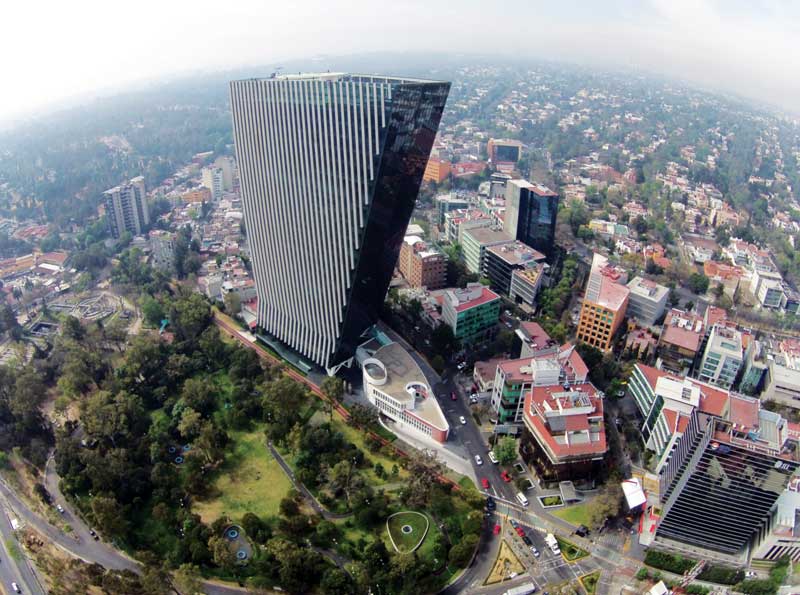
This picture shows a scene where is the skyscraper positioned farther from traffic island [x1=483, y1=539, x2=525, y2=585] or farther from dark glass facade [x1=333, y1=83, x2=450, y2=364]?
traffic island [x1=483, y1=539, x2=525, y2=585]

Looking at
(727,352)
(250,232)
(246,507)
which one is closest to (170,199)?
(250,232)

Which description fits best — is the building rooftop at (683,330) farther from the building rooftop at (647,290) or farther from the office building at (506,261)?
the office building at (506,261)

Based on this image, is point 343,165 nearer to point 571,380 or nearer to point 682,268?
point 571,380

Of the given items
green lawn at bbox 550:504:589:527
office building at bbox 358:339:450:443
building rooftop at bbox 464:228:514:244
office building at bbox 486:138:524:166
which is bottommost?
green lawn at bbox 550:504:589:527

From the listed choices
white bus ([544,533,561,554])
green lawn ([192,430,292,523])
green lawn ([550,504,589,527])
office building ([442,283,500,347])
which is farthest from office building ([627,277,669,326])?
green lawn ([192,430,292,523])

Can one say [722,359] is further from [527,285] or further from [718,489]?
[527,285]

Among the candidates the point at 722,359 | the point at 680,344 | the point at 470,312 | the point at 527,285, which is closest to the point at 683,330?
the point at 680,344

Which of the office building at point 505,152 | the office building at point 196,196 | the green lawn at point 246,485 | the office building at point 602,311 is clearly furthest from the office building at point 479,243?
the office building at point 505,152
